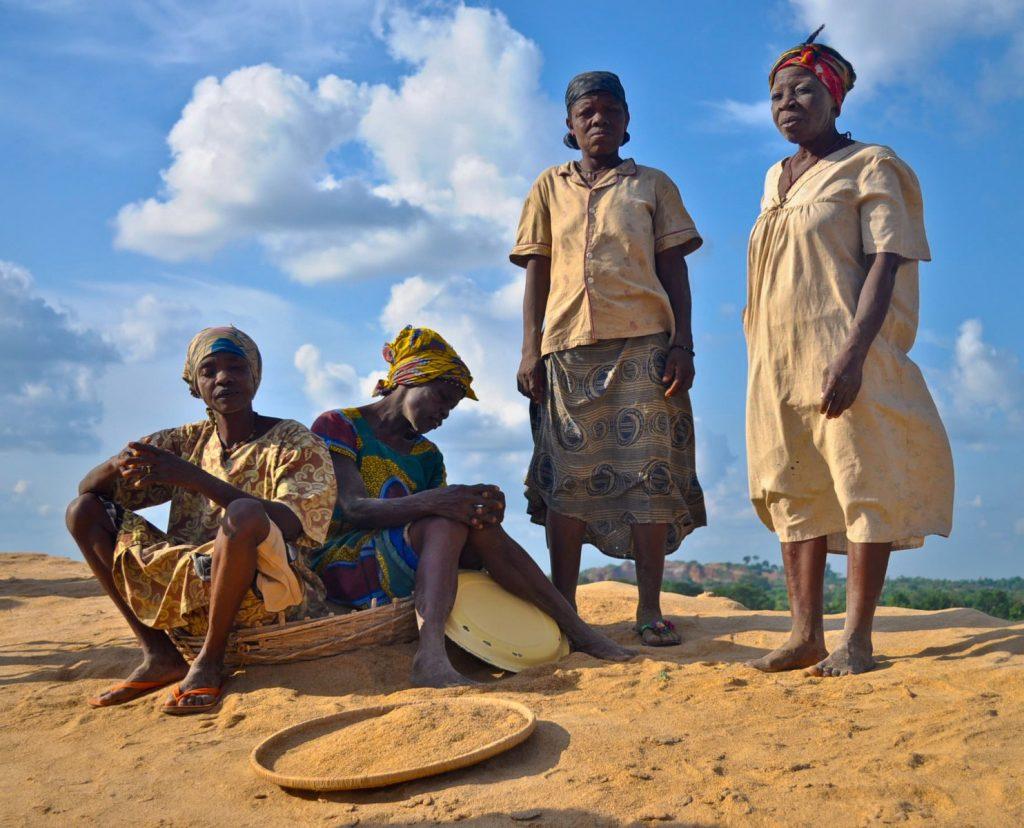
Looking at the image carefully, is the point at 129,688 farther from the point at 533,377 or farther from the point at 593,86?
the point at 593,86

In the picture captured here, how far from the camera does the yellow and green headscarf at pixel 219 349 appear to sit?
4371mm

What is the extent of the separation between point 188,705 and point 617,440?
232cm

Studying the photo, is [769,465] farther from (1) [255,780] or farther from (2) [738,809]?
(1) [255,780]

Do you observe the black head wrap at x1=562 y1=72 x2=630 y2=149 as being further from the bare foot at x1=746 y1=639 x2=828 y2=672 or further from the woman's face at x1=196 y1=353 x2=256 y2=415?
the bare foot at x1=746 y1=639 x2=828 y2=672

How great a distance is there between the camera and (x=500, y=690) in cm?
385

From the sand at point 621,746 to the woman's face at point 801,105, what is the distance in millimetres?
2222

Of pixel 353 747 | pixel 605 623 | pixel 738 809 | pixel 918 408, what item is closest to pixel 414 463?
pixel 605 623

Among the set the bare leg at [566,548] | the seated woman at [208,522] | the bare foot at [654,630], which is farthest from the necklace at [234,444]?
the bare foot at [654,630]

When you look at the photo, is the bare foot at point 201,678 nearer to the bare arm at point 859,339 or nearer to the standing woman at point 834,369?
the standing woman at point 834,369

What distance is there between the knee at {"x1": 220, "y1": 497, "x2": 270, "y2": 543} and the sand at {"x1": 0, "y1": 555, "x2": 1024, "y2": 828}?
66 centimetres

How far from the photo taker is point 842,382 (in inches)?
153

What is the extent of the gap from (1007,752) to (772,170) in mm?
2659

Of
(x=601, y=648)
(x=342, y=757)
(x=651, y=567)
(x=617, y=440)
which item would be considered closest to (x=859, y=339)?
(x=617, y=440)

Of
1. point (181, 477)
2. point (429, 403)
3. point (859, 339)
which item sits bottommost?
point (181, 477)
